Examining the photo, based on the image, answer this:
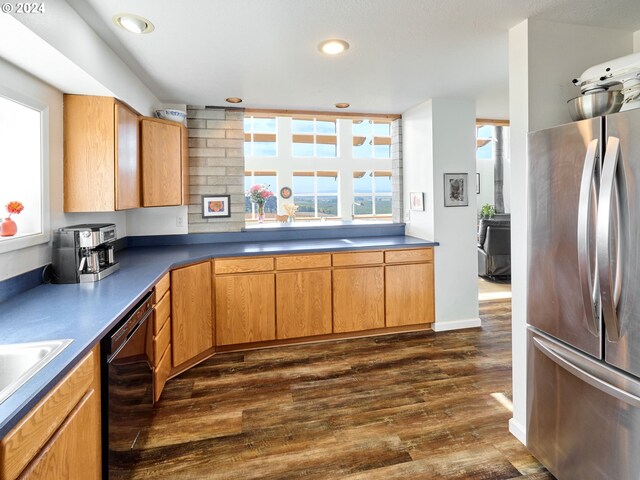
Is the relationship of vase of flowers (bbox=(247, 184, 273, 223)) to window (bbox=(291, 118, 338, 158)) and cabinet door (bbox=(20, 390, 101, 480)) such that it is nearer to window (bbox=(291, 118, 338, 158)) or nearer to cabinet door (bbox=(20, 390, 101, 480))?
cabinet door (bbox=(20, 390, 101, 480))

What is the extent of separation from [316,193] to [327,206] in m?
0.54

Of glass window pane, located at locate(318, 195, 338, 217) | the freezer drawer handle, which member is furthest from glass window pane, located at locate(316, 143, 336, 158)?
the freezer drawer handle

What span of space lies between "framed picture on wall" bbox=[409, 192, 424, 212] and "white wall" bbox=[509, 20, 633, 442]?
1.70 metres

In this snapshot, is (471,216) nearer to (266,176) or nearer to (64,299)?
(64,299)

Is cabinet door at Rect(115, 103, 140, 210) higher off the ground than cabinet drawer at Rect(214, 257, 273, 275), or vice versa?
cabinet door at Rect(115, 103, 140, 210)

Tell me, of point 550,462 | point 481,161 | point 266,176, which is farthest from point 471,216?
point 266,176

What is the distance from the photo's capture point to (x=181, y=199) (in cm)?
320

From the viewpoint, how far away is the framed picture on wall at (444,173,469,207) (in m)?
3.57

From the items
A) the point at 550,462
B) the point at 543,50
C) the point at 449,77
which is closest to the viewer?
the point at 550,462

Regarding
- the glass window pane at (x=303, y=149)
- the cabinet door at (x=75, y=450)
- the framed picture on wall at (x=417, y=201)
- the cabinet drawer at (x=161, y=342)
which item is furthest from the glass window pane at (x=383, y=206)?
the cabinet door at (x=75, y=450)

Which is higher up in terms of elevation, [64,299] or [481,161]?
[481,161]

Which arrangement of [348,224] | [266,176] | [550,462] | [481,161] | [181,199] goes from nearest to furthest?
1. [550,462]
2. [181,199]
3. [348,224]
4. [481,161]
5. [266,176]

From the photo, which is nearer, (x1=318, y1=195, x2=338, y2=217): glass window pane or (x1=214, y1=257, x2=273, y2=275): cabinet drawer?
(x1=214, y1=257, x2=273, y2=275): cabinet drawer

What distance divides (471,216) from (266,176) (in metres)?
7.99
